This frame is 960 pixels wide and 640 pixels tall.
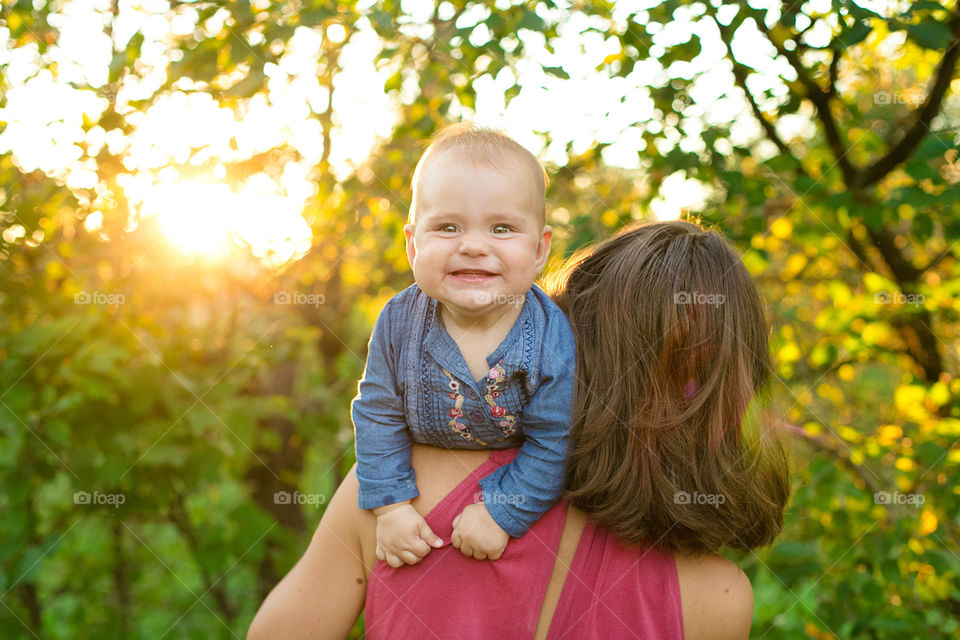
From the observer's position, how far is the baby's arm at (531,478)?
4.27 feet

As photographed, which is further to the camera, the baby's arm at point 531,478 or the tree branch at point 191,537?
the tree branch at point 191,537

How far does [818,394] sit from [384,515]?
2.80 m

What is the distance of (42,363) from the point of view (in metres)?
2.58

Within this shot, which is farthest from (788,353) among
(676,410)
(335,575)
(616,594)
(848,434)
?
(335,575)

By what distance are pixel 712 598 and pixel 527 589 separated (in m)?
0.35

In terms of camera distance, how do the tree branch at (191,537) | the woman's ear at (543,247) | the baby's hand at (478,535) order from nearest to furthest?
the baby's hand at (478,535)
the woman's ear at (543,247)
the tree branch at (191,537)

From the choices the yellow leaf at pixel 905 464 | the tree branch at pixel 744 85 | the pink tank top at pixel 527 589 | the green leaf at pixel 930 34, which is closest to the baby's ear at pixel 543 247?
the pink tank top at pixel 527 589

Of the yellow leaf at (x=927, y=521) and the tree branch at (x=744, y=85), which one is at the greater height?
the tree branch at (x=744, y=85)

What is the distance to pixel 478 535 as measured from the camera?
51.1 inches

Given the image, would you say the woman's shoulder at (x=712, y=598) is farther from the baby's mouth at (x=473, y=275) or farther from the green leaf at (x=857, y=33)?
the green leaf at (x=857, y=33)

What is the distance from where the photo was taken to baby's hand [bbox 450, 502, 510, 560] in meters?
1.30

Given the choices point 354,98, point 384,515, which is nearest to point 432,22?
point 354,98

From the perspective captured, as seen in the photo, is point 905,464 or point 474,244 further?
point 905,464

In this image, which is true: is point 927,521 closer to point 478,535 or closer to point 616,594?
point 616,594
